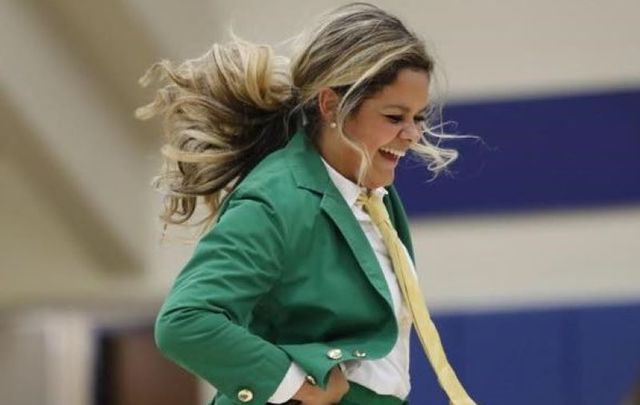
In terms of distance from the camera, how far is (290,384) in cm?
122

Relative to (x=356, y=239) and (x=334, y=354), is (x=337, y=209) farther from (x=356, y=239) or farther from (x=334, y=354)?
(x=334, y=354)

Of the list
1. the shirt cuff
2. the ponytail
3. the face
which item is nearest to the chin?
the face

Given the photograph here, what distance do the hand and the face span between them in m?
0.21

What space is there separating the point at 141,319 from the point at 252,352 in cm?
381

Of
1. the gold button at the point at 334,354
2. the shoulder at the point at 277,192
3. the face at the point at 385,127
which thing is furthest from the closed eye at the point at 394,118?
the gold button at the point at 334,354

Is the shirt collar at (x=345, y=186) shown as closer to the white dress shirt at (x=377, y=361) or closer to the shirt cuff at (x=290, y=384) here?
→ the white dress shirt at (x=377, y=361)

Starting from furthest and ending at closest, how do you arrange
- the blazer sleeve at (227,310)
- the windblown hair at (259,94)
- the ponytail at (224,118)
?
the ponytail at (224,118)
the windblown hair at (259,94)
the blazer sleeve at (227,310)

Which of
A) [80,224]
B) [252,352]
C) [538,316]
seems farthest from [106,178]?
[252,352]

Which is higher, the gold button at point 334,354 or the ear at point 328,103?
the ear at point 328,103

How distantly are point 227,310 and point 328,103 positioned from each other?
0.24m

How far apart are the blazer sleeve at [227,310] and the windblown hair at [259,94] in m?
0.16

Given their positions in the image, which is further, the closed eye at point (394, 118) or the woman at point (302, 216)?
the closed eye at point (394, 118)

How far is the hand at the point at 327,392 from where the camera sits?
122cm

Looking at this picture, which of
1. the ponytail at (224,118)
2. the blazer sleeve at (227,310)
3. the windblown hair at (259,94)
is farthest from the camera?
the ponytail at (224,118)
